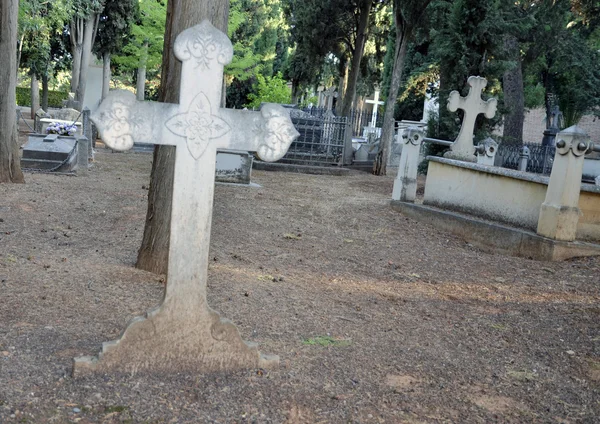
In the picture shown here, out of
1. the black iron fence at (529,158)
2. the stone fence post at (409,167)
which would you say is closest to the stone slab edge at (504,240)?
the stone fence post at (409,167)

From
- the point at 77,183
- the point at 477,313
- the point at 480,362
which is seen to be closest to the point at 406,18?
the point at 77,183

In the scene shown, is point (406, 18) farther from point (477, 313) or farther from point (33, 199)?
point (477, 313)

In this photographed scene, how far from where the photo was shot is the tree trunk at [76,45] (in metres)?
29.2

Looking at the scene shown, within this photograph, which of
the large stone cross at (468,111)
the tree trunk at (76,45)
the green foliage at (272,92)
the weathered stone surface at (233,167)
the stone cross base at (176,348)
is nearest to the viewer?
the stone cross base at (176,348)

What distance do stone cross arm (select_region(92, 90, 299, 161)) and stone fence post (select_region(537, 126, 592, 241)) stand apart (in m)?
6.03

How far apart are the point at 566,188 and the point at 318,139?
47.9 feet

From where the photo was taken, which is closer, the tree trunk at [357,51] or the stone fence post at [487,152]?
the stone fence post at [487,152]

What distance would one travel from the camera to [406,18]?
20344mm

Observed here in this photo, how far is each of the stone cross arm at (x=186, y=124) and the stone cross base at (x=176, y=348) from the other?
98 centimetres

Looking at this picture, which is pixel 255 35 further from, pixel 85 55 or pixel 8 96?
pixel 8 96

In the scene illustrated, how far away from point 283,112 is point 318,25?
22.4 metres

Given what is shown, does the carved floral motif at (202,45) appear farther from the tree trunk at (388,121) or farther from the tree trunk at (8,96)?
the tree trunk at (388,121)

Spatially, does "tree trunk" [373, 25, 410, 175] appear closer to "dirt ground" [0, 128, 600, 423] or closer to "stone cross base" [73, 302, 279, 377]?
"dirt ground" [0, 128, 600, 423]

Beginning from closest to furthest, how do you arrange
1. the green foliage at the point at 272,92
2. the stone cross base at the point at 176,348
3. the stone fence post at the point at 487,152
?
the stone cross base at the point at 176,348 < the stone fence post at the point at 487,152 < the green foliage at the point at 272,92
